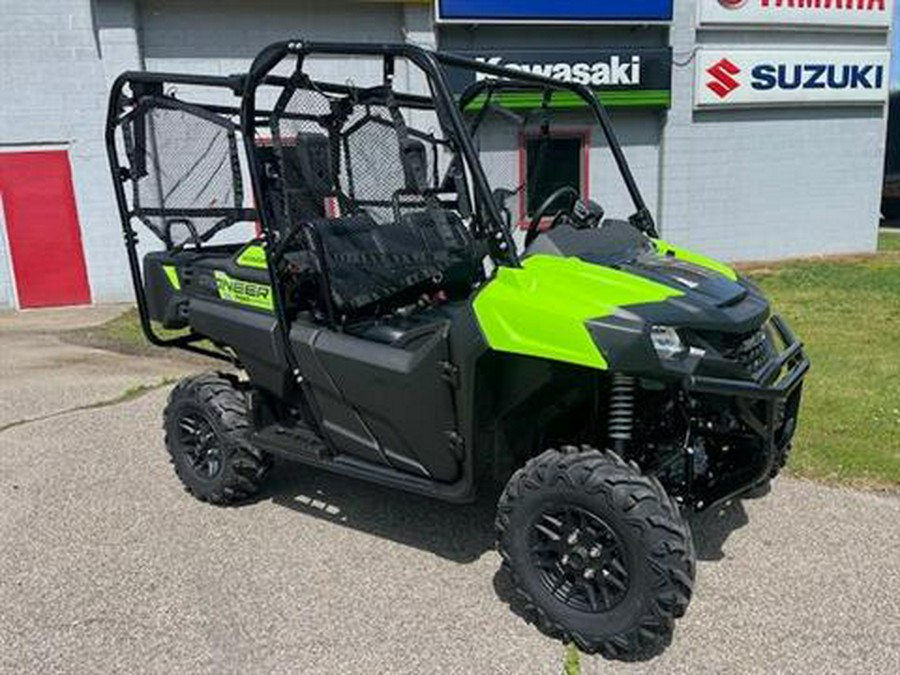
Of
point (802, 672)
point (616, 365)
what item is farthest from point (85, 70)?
point (802, 672)

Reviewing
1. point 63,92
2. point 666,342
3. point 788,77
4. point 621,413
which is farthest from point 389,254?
point 788,77

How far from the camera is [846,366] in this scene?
6281 mm

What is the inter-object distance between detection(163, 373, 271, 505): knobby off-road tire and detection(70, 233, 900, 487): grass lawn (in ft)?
9.31

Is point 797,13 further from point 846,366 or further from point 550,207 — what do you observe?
point 550,207

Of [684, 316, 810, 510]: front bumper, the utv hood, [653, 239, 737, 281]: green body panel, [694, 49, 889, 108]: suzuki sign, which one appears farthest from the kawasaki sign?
[684, 316, 810, 510]: front bumper

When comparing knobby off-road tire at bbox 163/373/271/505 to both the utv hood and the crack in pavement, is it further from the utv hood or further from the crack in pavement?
the crack in pavement

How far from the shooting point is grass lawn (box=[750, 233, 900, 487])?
14.6 ft

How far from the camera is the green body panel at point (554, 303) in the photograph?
9.04 ft

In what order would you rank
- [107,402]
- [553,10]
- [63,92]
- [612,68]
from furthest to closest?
[612,68] → [553,10] → [63,92] → [107,402]

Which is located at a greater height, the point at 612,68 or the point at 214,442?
the point at 612,68

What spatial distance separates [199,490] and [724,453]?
255cm

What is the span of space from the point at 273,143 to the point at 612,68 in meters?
8.35

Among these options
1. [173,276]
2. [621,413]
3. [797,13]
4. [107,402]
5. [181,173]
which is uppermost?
[797,13]

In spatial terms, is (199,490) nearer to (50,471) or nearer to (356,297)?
(50,471)
